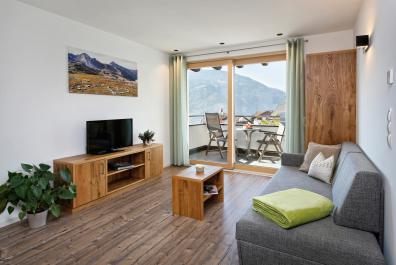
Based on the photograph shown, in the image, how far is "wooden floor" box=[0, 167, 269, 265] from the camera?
6.71ft

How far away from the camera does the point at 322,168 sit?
2695 millimetres

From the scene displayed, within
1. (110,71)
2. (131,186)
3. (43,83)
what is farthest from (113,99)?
(131,186)

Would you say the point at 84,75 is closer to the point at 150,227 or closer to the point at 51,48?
the point at 51,48

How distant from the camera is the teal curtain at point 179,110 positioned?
16.8 feet

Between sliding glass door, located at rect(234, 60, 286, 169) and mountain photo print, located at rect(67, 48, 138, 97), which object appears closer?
mountain photo print, located at rect(67, 48, 138, 97)

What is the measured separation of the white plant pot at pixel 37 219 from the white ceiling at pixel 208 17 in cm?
239

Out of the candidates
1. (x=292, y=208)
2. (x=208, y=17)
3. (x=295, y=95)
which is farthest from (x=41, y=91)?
(x=295, y=95)

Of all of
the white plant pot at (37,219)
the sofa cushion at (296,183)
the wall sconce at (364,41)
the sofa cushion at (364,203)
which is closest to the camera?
the sofa cushion at (364,203)

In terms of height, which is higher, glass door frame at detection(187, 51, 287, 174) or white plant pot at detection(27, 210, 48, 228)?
glass door frame at detection(187, 51, 287, 174)

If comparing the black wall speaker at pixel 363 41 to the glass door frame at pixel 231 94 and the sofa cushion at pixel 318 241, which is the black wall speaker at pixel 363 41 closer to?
the sofa cushion at pixel 318 241

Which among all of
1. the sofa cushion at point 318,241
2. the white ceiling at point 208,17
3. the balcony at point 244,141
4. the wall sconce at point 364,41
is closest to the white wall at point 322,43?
the white ceiling at point 208,17

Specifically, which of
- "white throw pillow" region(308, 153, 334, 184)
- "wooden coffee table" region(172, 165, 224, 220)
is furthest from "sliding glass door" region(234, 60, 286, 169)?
"wooden coffee table" region(172, 165, 224, 220)

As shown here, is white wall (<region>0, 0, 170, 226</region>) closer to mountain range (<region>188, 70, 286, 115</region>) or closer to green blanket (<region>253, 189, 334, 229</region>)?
mountain range (<region>188, 70, 286, 115</region>)

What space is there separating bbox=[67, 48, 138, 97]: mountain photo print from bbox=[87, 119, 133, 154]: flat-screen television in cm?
52
